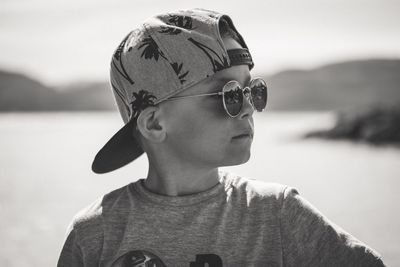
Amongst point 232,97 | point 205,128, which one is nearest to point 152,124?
point 205,128

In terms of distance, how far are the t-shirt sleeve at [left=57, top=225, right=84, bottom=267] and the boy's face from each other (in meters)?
0.49

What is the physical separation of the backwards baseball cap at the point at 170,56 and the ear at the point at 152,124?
0.03 metres

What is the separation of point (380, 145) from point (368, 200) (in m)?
3.68

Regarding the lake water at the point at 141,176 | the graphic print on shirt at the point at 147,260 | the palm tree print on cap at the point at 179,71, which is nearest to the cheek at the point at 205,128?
the palm tree print on cap at the point at 179,71

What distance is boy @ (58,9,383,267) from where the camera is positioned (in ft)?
5.04

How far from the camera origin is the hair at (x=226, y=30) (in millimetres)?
1693

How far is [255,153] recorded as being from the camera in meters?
7.25

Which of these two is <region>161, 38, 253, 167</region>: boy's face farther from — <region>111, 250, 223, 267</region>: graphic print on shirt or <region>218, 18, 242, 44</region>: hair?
<region>111, 250, 223, 267</region>: graphic print on shirt

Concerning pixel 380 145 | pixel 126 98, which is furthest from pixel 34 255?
pixel 380 145

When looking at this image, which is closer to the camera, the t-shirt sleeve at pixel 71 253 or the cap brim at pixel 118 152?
the t-shirt sleeve at pixel 71 253

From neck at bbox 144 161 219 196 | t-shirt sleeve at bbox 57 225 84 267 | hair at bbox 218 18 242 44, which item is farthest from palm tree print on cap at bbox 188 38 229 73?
t-shirt sleeve at bbox 57 225 84 267

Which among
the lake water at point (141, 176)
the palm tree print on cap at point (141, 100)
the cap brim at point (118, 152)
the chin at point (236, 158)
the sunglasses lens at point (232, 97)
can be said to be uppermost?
the palm tree print on cap at point (141, 100)

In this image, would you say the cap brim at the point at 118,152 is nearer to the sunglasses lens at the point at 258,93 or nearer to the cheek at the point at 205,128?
the cheek at the point at 205,128

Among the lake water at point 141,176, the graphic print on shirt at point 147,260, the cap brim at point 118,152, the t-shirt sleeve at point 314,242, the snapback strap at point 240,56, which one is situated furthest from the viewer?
the lake water at point 141,176
